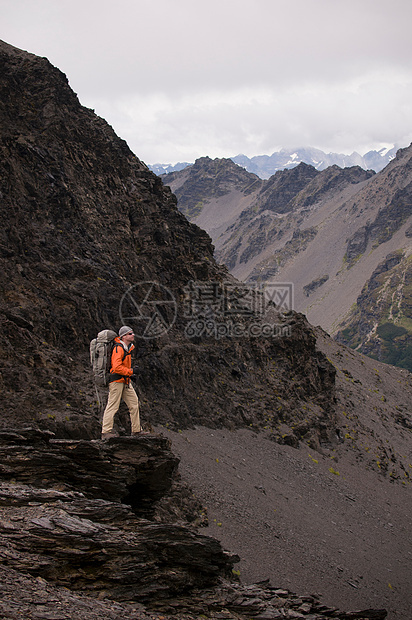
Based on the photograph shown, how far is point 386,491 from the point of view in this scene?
33094 millimetres

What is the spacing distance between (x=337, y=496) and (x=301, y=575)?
10.6m

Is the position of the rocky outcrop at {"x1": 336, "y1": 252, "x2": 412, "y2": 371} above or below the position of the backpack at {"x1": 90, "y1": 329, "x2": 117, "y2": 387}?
above

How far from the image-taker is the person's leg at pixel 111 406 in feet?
42.9

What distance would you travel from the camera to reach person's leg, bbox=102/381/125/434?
1307 cm

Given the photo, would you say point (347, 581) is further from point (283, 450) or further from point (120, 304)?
point (120, 304)

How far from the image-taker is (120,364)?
1323 cm

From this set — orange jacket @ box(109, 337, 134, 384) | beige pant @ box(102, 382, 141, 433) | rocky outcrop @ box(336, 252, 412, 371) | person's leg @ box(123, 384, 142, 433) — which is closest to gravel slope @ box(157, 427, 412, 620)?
person's leg @ box(123, 384, 142, 433)

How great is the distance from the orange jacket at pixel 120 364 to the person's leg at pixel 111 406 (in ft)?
0.56

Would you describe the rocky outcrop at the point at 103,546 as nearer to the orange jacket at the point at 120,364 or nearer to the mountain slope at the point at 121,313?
the mountain slope at the point at 121,313

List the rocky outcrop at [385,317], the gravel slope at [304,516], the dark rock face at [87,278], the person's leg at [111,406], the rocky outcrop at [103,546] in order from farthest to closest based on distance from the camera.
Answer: the rocky outcrop at [385,317], the dark rock face at [87,278], the gravel slope at [304,516], the person's leg at [111,406], the rocky outcrop at [103,546]

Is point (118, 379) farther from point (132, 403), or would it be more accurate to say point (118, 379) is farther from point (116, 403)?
point (132, 403)

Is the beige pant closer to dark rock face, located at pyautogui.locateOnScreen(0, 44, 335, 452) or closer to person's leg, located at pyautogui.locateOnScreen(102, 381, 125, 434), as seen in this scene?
person's leg, located at pyautogui.locateOnScreen(102, 381, 125, 434)

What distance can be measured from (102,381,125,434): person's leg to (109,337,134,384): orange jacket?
170 millimetres

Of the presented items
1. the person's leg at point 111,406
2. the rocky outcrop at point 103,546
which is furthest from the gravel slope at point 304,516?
the person's leg at point 111,406
